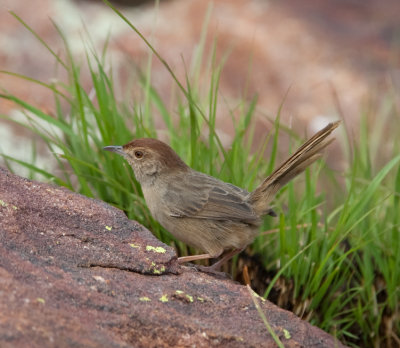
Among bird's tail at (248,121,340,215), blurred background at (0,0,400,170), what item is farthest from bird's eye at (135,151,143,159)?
blurred background at (0,0,400,170)

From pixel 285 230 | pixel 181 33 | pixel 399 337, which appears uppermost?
pixel 181 33

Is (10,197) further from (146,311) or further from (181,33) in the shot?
(181,33)

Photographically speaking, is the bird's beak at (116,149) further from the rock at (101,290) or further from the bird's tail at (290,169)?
the bird's tail at (290,169)

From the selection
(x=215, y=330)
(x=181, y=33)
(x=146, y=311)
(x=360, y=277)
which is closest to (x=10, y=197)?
(x=146, y=311)

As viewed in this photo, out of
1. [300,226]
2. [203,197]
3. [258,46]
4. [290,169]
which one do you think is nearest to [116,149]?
[203,197]

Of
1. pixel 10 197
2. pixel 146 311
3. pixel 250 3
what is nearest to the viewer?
pixel 146 311

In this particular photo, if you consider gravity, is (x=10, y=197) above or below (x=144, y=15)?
below

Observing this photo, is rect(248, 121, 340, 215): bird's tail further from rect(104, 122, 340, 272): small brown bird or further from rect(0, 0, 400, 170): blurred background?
rect(0, 0, 400, 170): blurred background

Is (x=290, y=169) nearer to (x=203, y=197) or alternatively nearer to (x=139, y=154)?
(x=203, y=197)
